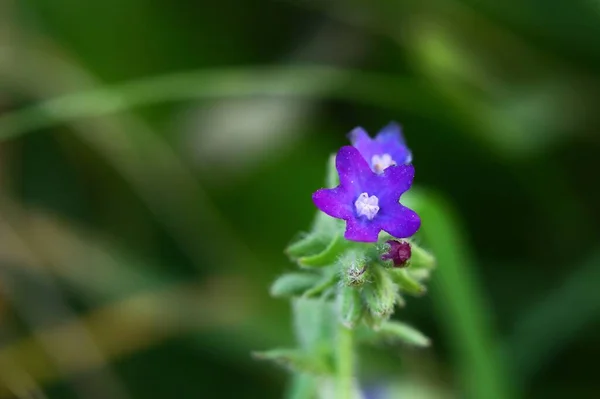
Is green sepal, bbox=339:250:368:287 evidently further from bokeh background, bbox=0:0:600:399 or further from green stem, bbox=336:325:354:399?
bokeh background, bbox=0:0:600:399

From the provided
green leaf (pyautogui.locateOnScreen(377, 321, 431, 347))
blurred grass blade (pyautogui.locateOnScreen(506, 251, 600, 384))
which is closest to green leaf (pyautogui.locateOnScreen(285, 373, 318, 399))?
green leaf (pyautogui.locateOnScreen(377, 321, 431, 347))

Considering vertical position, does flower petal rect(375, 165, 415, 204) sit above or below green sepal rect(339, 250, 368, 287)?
above

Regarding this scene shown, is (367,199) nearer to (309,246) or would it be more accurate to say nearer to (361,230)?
(361,230)

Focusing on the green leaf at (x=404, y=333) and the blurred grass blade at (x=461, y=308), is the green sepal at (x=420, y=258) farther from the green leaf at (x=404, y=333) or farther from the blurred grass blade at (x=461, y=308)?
the blurred grass blade at (x=461, y=308)

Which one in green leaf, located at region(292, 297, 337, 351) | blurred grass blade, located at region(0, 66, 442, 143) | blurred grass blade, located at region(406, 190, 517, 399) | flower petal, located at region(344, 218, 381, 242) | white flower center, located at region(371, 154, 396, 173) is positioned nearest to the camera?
flower petal, located at region(344, 218, 381, 242)

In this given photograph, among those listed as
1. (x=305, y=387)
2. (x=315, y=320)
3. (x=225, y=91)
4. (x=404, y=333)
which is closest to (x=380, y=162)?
(x=404, y=333)

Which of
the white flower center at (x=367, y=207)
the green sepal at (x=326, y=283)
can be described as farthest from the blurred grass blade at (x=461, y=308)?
the white flower center at (x=367, y=207)
